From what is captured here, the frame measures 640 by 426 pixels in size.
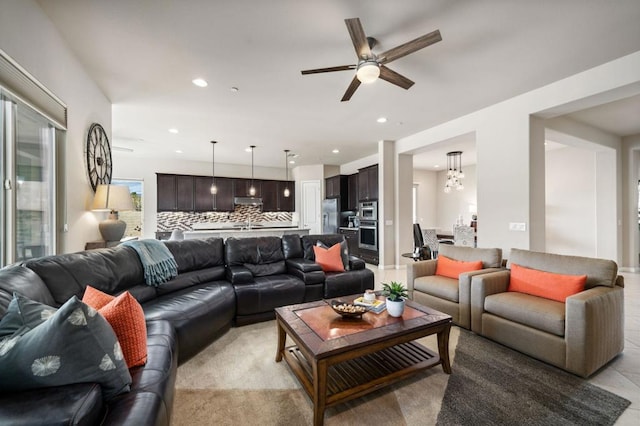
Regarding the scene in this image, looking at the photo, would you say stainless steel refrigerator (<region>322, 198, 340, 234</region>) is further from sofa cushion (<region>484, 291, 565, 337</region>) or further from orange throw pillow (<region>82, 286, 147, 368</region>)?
orange throw pillow (<region>82, 286, 147, 368</region>)

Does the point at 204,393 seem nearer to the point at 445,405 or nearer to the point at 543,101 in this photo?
the point at 445,405

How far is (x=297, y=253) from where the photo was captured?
12.7ft

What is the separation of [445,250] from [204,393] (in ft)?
10.2

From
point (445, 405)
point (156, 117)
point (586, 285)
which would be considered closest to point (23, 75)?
point (156, 117)

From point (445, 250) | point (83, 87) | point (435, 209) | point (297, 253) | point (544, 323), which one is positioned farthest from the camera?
point (435, 209)

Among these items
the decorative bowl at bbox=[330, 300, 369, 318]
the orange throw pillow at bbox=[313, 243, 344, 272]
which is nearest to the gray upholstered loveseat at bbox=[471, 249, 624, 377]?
the decorative bowl at bbox=[330, 300, 369, 318]

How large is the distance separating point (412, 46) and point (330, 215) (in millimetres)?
5968

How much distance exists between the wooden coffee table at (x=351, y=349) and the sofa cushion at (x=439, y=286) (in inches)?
34.5

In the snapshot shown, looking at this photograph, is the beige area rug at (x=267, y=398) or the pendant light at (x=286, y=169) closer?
the beige area rug at (x=267, y=398)

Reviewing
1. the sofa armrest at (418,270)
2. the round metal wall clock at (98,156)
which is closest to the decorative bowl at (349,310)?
the sofa armrest at (418,270)

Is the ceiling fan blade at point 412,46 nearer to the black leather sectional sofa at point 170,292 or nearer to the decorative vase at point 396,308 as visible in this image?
the decorative vase at point 396,308

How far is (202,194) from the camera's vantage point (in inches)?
296

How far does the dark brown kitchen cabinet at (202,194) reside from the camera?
293 inches

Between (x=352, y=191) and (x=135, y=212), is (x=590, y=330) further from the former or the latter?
(x=135, y=212)
